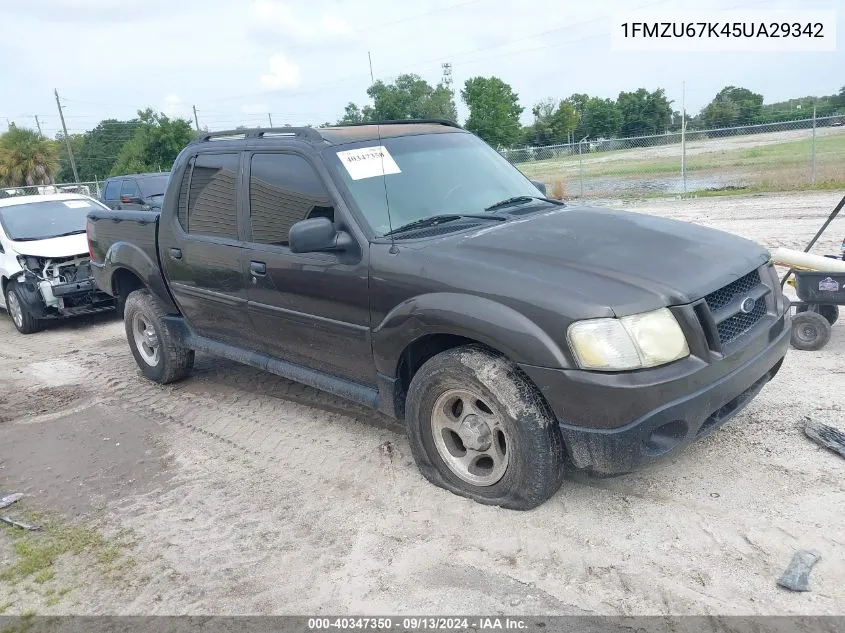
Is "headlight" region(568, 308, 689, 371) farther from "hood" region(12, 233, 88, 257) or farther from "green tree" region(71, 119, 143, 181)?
"green tree" region(71, 119, 143, 181)

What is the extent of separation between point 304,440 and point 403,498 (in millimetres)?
1175

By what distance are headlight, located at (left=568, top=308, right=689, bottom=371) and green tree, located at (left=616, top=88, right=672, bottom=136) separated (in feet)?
143

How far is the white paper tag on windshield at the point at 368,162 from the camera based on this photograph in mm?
4227

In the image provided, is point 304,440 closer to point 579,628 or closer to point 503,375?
point 503,375

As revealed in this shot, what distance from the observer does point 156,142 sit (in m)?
37.9

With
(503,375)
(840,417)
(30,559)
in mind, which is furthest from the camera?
(840,417)

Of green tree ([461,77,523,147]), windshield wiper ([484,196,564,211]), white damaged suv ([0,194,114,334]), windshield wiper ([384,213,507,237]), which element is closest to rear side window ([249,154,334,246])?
windshield wiper ([384,213,507,237])

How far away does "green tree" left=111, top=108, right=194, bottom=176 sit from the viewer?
37.5m

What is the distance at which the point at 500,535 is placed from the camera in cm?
343

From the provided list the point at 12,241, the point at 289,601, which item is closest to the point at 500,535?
the point at 289,601

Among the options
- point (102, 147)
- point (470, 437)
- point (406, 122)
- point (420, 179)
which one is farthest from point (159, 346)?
point (102, 147)

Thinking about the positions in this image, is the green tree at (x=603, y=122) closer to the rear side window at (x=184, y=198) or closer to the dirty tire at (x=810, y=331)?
the dirty tire at (x=810, y=331)

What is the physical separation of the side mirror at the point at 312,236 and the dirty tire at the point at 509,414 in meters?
0.88

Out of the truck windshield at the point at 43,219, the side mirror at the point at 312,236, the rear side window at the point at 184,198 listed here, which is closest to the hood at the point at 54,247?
the truck windshield at the point at 43,219
